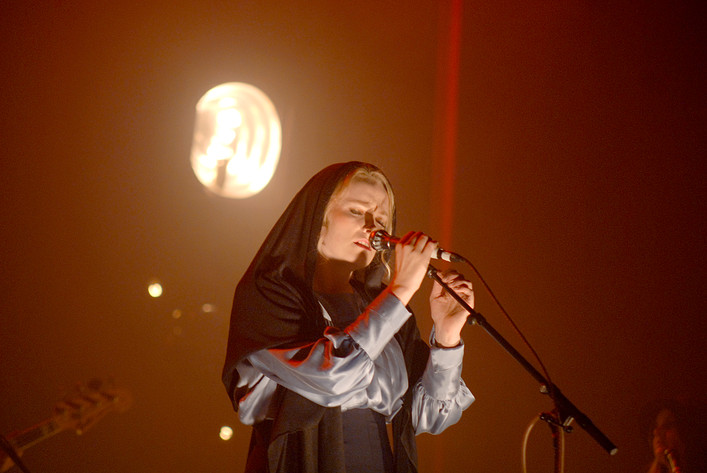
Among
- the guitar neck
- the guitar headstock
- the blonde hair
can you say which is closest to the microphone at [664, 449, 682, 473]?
the blonde hair

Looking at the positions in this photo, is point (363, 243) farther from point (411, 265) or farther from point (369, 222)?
point (411, 265)

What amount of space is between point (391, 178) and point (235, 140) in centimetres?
112

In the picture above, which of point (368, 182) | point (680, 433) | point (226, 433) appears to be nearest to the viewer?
point (368, 182)

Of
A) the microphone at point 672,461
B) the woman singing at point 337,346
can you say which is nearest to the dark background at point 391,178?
the microphone at point 672,461

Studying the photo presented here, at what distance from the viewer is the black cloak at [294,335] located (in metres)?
1.45

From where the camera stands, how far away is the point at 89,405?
3.16m

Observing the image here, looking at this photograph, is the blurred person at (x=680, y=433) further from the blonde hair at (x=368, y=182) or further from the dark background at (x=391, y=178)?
the blonde hair at (x=368, y=182)

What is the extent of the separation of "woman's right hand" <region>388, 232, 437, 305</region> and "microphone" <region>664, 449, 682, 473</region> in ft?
7.79

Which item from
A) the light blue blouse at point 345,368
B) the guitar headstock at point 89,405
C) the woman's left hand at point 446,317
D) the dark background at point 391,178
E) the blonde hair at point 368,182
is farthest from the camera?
the dark background at point 391,178

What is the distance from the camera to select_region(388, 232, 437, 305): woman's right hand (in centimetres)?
150

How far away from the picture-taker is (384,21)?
12.0 feet

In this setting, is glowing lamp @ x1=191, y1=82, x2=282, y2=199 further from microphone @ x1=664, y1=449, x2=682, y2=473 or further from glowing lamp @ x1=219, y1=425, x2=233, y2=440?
microphone @ x1=664, y1=449, x2=682, y2=473

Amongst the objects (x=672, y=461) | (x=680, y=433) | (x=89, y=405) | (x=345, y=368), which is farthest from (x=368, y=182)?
(x=680, y=433)

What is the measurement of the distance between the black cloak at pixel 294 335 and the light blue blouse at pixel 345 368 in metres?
0.04
